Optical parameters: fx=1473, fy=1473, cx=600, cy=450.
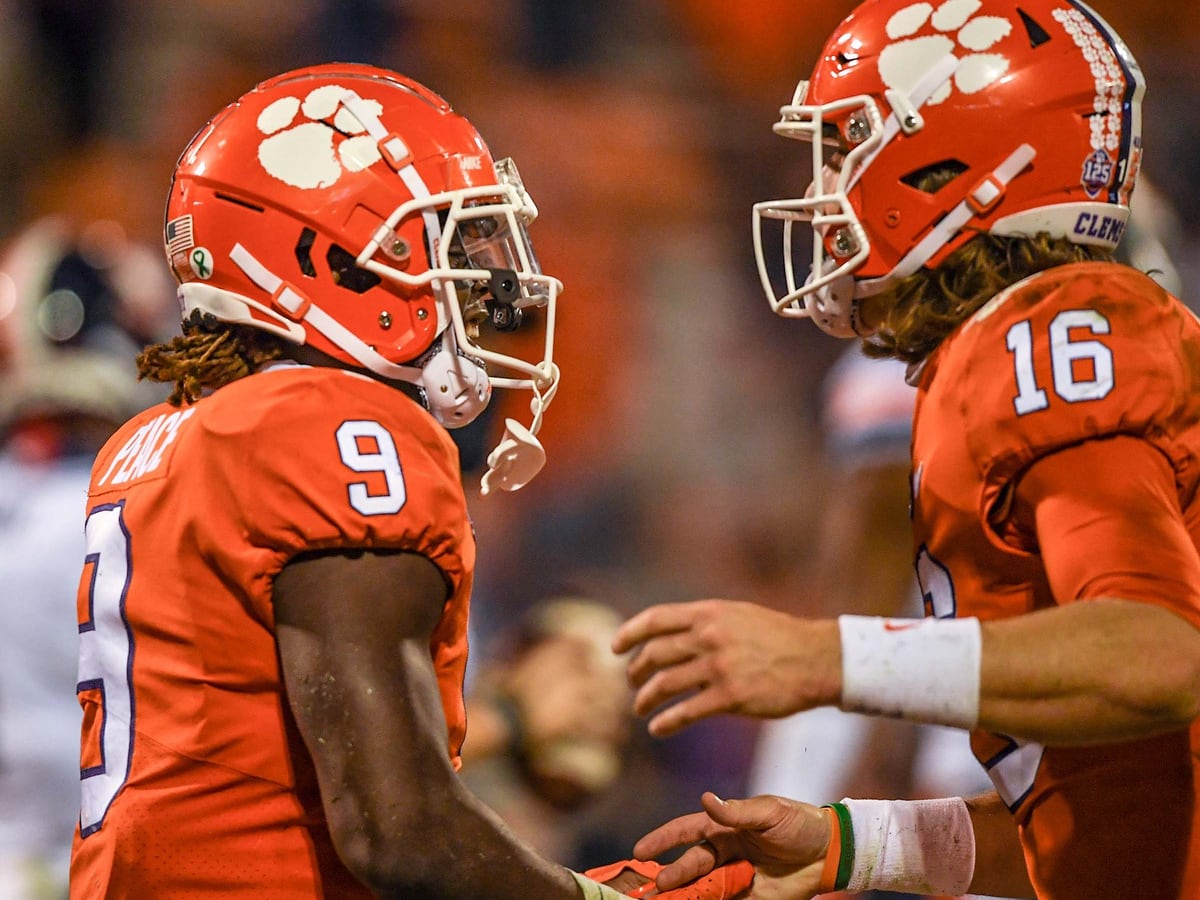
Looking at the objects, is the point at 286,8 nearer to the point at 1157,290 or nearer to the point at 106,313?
the point at 106,313

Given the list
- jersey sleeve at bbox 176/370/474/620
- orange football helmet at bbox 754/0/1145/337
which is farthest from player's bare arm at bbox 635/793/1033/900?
orange football helmet at bbox 754/0/1145/337

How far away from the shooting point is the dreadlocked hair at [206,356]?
215 cm

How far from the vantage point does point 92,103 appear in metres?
6.17

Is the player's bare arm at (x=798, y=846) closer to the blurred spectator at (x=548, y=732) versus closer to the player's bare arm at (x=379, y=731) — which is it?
the player's bare arm at (x=379, y=731)

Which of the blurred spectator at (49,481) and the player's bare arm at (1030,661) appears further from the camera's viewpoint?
the blurred spectator at (49,481)

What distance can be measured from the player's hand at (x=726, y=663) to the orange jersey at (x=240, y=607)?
0.39 metres

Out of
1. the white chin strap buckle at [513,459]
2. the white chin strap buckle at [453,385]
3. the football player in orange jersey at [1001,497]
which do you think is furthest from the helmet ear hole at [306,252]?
the football player in orange jersey at [1001,497]

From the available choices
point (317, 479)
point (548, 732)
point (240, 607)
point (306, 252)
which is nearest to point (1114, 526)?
point (317, 479)

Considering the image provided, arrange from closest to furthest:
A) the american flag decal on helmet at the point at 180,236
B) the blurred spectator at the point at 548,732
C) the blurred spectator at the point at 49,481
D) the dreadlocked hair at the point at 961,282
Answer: the dreadlocked hair at the point at 961,282 → the american flag decal on helmet at the point at 180,236 → the blurred spectator at the point at 49,481 → the blurred spectator at the point at 548,732

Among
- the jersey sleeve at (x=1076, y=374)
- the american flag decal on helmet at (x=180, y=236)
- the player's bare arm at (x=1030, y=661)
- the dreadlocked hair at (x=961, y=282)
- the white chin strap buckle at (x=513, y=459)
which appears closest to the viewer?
the player's bare arm at (x=1030, y=661)

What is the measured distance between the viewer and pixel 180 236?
223 cm

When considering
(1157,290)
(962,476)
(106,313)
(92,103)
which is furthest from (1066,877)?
(92,103)

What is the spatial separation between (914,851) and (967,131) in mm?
1131

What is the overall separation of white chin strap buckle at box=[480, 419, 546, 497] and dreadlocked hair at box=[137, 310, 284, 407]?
38 centimetres
